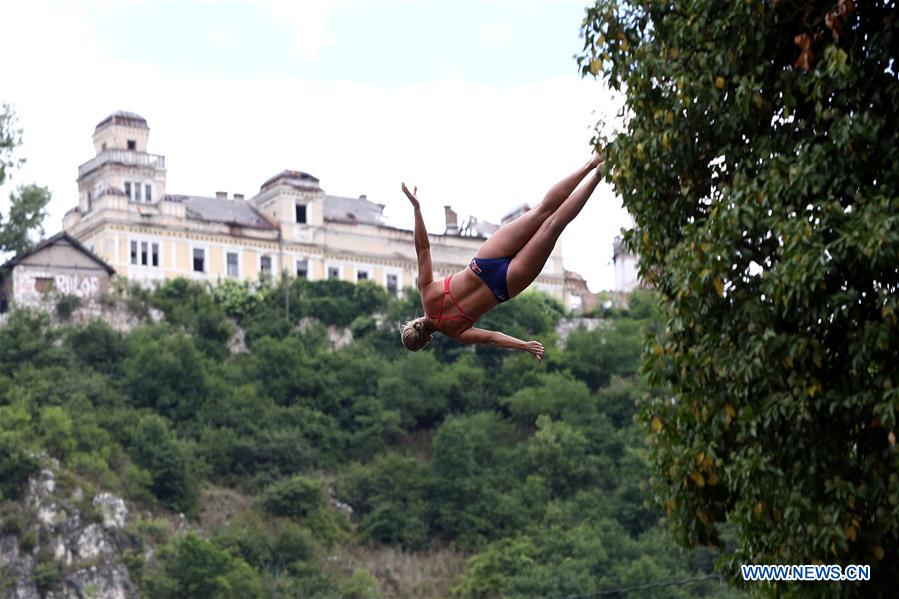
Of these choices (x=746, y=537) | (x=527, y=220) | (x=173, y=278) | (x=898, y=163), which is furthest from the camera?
(x=173, y=278)

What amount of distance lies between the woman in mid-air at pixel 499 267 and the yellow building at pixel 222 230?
54.5 metres

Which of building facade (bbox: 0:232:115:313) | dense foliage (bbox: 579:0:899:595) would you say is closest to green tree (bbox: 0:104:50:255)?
building facade (bbox: 0:232:115:313)

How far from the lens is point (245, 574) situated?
5425 centimetres

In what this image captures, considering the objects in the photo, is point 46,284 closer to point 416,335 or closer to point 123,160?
point 123,160

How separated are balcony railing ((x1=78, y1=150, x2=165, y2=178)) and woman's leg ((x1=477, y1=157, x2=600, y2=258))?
56357mm

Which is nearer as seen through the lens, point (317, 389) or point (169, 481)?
point (169, 481)

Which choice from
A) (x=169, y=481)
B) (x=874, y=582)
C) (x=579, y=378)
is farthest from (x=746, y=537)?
(x=579, y=378)

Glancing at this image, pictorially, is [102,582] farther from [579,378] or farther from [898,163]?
[898,163]

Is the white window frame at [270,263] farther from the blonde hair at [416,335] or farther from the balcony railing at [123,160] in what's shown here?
the blonde hair at [416,335]

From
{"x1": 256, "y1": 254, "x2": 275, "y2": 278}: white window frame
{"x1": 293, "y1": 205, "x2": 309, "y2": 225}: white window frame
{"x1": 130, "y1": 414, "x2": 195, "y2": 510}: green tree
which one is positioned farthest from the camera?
{"x1": 293, "y1": 205, "x2": 309, "y2": 225}: white window frame

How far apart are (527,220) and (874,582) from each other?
164 inches

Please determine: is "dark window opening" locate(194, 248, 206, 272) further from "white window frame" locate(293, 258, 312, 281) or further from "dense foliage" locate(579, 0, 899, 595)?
"dense foliage" locate(579, 0, 899, 595)

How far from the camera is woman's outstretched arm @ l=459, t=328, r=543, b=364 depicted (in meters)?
13.3

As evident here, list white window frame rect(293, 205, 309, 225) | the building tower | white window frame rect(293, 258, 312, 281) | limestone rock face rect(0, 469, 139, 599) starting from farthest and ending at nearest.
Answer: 1. white window frame rect(293, 205, 309, 225)
2. white window frame rect(293, 258, 312, 281)
3. the building tower
4. limestone rock face rect(0, 469, 139, 599)
